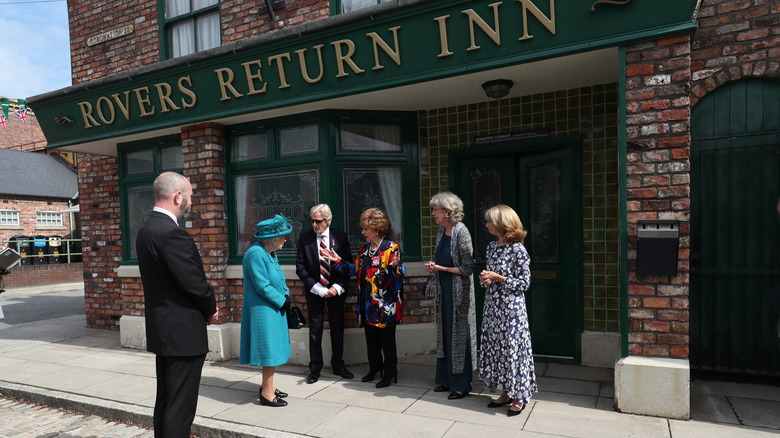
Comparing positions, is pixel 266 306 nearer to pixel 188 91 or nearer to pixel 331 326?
pixel 331 326

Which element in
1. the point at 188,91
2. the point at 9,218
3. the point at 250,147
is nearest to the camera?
the point at 188,91

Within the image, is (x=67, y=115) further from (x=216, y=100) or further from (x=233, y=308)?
(x=233, y=308)

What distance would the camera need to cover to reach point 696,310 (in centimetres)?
474

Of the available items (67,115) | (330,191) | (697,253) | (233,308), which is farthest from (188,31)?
(697,253)

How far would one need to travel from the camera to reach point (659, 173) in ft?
12.8

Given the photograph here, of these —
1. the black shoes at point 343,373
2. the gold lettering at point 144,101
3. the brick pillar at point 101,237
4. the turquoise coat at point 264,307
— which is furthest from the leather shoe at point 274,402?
the brick pillar at point 101,237

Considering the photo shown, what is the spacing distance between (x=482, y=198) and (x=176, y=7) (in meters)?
5.12

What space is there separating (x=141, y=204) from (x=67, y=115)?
162 centimetres

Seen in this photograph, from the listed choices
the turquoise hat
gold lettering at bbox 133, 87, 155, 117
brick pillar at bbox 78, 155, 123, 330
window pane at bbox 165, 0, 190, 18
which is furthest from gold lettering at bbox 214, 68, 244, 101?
brick pillar at bbox 78, 155, 123, 330

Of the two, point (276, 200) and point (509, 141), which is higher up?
point (509, 141)

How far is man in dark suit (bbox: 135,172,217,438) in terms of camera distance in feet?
10.0

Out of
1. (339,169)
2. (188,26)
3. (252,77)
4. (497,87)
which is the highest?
(188,26)

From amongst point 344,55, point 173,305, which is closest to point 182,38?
point 344,55

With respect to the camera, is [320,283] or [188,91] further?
[188,91]
